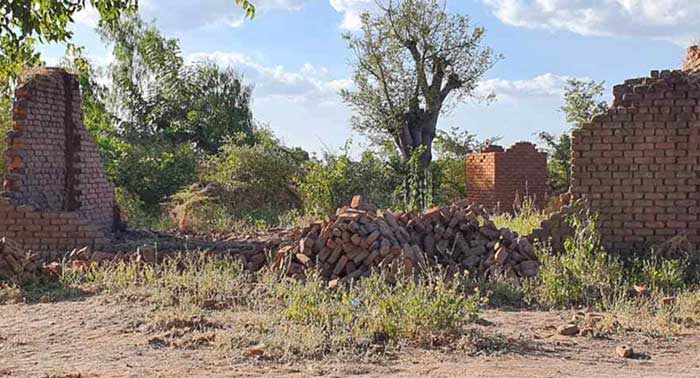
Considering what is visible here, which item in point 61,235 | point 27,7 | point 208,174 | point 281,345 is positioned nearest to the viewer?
point 281,345

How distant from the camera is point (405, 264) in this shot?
8203mm

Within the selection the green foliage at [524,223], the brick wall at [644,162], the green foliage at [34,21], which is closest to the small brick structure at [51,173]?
the green foliage at [34,21]

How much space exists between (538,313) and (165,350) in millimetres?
3441

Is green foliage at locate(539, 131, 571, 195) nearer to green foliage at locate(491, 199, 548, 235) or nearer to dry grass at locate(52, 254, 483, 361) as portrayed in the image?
green foliage at locate(491, 199, 548, 235)

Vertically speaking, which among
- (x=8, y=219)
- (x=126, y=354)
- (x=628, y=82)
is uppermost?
(x=628, y=82)

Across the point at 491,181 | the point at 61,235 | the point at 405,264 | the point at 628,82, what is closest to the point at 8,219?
the point at 61,235

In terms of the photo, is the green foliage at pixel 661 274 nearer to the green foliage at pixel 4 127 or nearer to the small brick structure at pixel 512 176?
the green foliage at pixel 4 127

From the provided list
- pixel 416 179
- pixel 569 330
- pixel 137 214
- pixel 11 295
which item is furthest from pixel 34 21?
pixel 416 179

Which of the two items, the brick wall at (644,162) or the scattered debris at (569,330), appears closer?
the scattered debris at (569,330)

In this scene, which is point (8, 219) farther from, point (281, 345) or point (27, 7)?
point (281, 345)

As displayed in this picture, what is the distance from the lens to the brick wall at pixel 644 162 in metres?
9.16

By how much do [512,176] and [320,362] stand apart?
1625cm

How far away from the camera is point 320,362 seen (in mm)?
5188

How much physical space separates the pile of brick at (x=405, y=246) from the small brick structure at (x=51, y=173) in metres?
3.63
